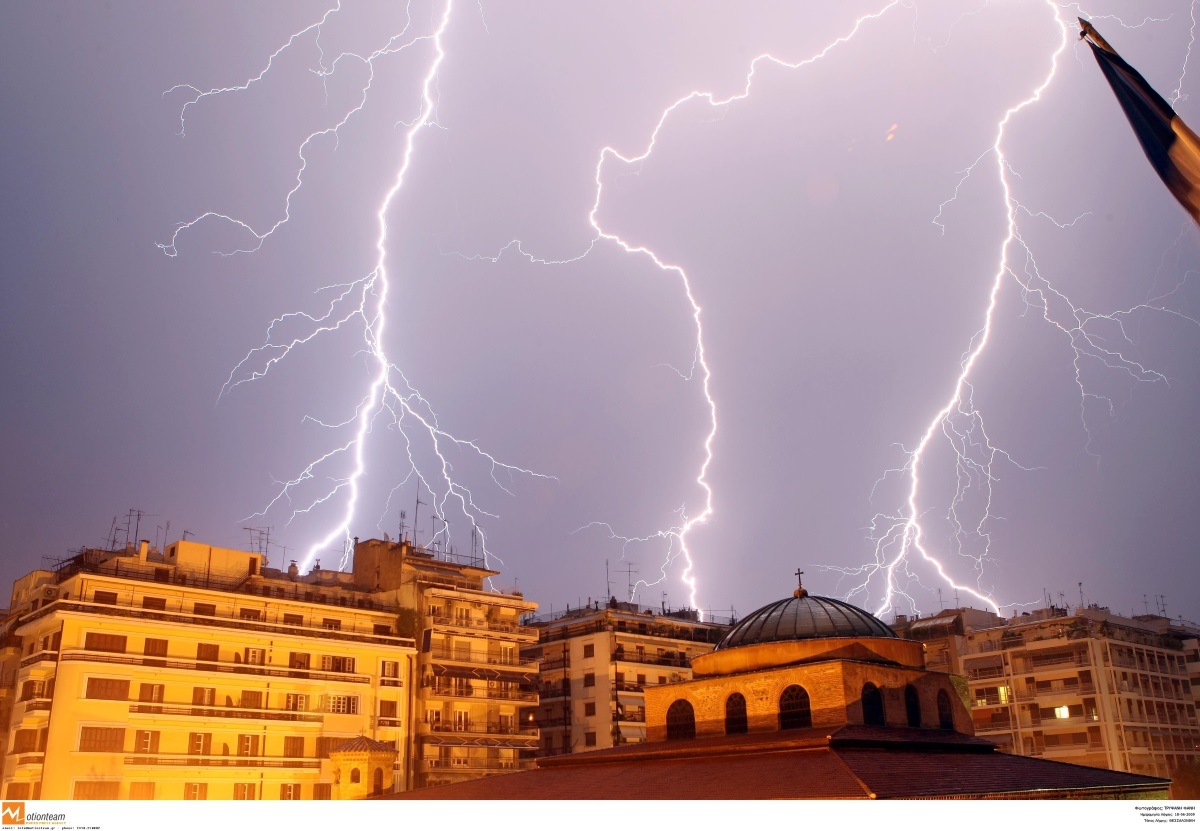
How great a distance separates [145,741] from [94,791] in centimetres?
249

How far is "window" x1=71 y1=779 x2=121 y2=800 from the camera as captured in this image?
1411 inches

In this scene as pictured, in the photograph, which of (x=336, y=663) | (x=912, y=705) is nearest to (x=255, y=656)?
(x=336, y=663)

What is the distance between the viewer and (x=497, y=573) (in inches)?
2157

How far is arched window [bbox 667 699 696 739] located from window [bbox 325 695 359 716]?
56.8 feet

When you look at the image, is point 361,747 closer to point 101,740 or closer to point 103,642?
point 101,740

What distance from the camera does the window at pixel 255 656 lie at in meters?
42.1

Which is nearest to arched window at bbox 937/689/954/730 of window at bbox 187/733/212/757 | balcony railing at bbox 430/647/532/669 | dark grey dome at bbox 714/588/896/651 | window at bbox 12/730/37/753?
dark grey dome at bbox 714/588/896/651

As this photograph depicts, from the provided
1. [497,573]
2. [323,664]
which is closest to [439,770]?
[323,664]

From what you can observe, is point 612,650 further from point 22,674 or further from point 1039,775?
point 1039,775

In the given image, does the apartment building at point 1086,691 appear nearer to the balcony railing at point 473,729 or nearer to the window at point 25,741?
the balcony railing at point 473,729

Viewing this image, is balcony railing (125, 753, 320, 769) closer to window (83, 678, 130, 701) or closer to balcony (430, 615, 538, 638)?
window (83, 678, 130, 701)

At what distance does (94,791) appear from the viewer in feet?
118

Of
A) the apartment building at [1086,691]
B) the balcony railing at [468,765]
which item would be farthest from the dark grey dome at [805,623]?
the apartment building at [1086,691]
